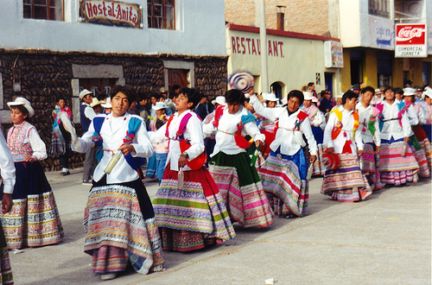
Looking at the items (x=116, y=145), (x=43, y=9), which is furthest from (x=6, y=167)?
(x=43, y=9)

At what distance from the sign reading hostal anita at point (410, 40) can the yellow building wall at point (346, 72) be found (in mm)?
2557

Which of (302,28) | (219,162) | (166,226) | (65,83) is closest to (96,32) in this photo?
(65,83)

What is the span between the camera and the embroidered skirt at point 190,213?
804cm

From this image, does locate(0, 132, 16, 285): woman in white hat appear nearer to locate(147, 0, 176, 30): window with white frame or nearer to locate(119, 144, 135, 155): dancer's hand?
locate(119, 144, 135, 155): dancer's hand

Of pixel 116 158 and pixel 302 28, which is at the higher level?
pixel 302 28

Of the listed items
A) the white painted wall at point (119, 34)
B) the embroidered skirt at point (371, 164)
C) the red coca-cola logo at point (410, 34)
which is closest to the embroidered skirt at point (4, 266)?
the embroidered skirt at point (371, 164)

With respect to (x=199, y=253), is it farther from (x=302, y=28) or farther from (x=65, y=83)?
(x=302, y=28)

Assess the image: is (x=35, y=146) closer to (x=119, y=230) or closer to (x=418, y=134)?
(x=119, y=230)

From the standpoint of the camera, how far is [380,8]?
3162cm

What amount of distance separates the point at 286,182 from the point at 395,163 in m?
3.81

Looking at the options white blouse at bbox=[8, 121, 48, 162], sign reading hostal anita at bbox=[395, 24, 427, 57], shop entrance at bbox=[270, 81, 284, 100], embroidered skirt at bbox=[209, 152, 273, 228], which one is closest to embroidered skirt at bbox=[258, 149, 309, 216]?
embroidered skirt at bbox=[209, 152, 273, 228]

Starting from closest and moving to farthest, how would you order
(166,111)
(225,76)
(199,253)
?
(199,253), (166,111), (225,76)

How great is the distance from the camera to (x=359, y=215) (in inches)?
404

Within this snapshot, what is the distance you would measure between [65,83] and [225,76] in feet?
20.9
